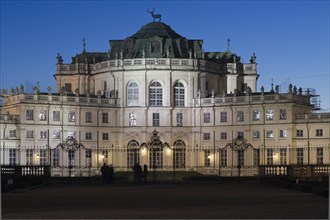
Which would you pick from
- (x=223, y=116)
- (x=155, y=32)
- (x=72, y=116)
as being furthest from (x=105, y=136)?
(x=155, y=32)

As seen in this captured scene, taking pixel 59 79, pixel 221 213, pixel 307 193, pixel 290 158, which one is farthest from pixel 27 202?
pixel 59 79

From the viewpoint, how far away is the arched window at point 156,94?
102 meters

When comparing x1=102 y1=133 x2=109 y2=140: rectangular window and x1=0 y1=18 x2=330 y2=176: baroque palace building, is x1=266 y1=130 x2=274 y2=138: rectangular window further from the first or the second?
x1=102 y1=133 x2=109 y2=140: rectangular window

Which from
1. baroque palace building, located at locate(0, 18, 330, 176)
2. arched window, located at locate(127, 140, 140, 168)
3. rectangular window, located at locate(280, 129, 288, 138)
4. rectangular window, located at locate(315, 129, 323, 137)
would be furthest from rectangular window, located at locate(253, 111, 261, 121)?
arched window, located at locate(127, 140, 140, 168)

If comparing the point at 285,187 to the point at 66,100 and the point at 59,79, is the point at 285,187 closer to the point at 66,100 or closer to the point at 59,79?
the point at 66,100

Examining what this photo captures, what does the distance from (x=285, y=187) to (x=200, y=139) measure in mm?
57280

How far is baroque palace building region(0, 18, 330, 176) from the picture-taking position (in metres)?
94.9

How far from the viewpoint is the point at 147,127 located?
100250 mm

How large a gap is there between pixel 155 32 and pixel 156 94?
358 inches

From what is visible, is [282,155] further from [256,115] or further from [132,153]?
[132,153]

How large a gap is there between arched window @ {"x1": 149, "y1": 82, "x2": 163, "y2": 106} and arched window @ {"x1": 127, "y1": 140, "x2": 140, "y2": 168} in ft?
16.8

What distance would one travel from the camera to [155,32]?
10688 cm

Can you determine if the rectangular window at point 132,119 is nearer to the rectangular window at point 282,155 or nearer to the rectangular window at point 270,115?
the rectangular window at point 270,115

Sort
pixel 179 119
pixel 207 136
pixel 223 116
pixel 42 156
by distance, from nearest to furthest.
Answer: pixel 42 156 < pixel 223 116 < pixel 207 136 < pixel 179 119
